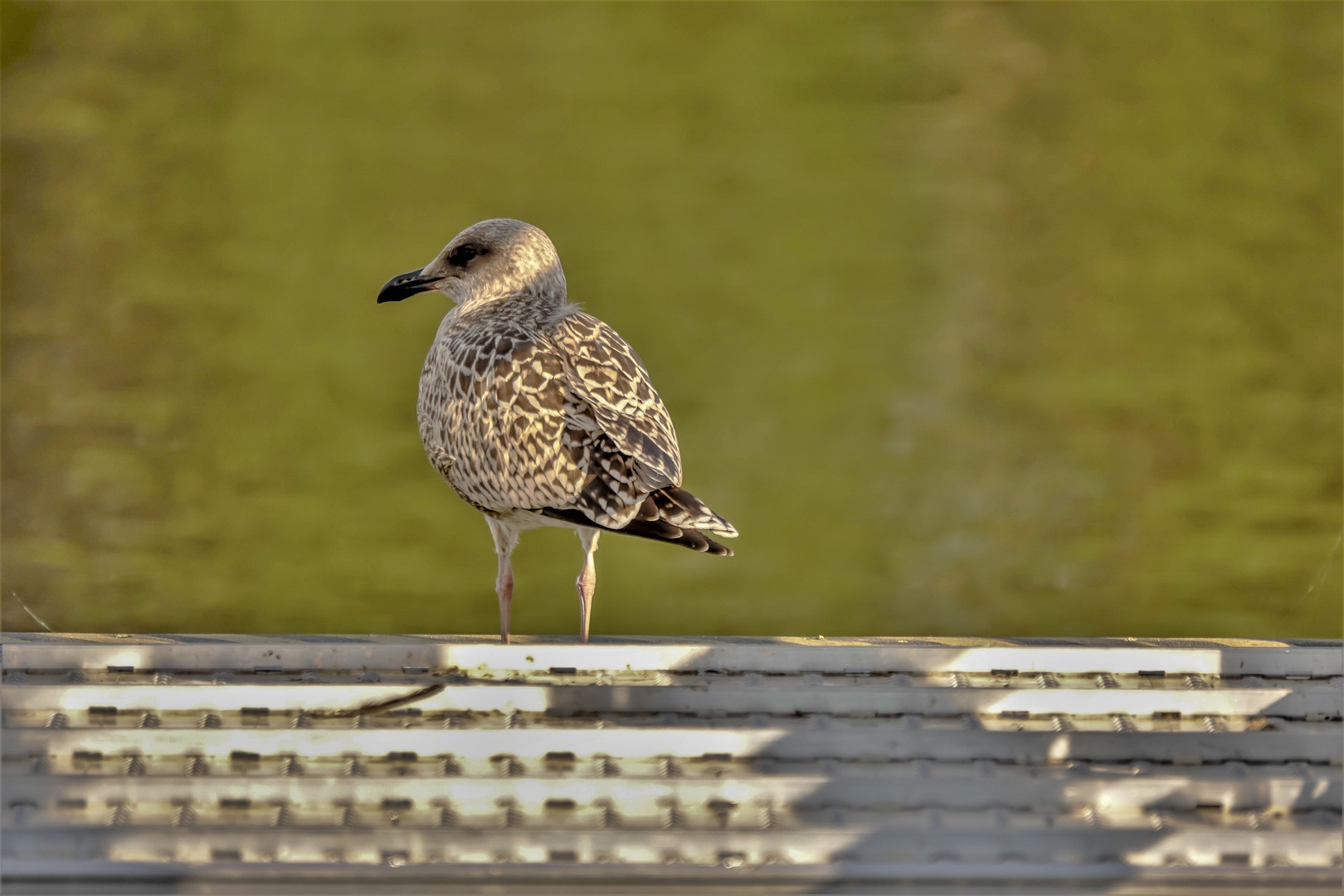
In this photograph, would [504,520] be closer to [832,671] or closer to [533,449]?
[533,449]

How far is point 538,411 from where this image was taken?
4.50 ft

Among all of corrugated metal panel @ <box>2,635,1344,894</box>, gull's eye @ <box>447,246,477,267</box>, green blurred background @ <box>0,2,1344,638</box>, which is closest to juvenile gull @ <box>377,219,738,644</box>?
Result: gull's eye @ <box>447,246,477,267</box>

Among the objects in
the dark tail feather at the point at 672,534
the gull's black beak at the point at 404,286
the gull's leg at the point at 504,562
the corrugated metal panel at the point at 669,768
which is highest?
the gull's black beak at the point at 404,286

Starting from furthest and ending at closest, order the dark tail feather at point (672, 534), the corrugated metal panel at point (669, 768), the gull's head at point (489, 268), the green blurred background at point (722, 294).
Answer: the green blurred background at point (722, 294) < the gull's head at point (489, 268) < the dark tail feather at point (672, 534) < the corrugated metal panel at point (669, 768)

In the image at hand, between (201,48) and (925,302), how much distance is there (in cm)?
128

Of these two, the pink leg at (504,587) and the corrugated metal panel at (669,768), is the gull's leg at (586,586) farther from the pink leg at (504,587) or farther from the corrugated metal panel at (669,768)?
the corrugated metal panel at (669,768)

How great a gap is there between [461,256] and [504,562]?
1.42 feet

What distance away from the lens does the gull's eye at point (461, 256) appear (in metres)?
1.55

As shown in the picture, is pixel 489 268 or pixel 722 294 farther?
pixel 722 294

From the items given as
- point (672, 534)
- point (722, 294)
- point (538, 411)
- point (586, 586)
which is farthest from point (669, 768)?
point (722, 294)

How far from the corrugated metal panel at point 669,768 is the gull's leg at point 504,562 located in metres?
0.44

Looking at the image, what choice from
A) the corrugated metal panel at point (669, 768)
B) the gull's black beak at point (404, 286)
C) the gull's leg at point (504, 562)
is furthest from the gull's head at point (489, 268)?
the corrugated metal panel at point (669, 768)

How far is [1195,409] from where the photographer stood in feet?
6.42

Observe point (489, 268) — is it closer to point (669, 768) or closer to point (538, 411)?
point (538, 411)
